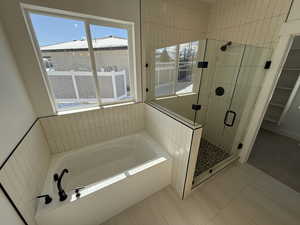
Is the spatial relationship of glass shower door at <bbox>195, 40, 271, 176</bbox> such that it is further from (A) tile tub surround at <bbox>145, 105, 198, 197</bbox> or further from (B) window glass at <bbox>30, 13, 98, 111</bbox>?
(B) window glass at <bbox>30, 13, 98, 111</bbox>

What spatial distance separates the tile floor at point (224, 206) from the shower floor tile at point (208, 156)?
0.20 m

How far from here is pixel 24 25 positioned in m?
1.20

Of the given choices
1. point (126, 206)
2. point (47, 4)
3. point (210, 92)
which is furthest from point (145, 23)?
point (126, 206)

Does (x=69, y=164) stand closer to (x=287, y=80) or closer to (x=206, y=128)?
(x=206, y=128)

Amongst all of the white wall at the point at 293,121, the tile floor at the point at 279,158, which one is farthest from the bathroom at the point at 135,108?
the white wall at the point at 293,121

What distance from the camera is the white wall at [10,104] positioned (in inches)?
36.4

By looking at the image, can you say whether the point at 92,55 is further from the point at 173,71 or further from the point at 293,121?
the point at 293,121

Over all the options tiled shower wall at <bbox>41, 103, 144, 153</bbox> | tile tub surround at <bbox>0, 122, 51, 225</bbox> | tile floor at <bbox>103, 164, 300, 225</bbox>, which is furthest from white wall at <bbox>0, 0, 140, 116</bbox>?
tile floor at <bbox>103, 164, 300, 225</bbox>

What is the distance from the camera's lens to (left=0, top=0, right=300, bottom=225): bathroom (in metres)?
1.17

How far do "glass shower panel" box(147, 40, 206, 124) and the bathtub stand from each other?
0.70m

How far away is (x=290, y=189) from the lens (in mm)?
1661

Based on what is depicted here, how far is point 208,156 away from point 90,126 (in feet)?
6.76

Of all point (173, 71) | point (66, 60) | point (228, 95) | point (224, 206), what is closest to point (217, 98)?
point (228, 95)

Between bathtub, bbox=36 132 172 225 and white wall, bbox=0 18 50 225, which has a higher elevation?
white wall, bbox=0 18 50 225
